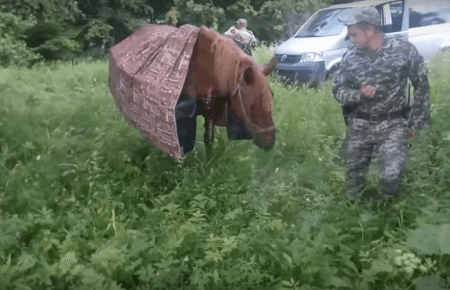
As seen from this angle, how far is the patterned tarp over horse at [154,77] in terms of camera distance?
3248mm

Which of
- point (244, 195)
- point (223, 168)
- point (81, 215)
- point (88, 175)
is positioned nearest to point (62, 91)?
point (88, 175)

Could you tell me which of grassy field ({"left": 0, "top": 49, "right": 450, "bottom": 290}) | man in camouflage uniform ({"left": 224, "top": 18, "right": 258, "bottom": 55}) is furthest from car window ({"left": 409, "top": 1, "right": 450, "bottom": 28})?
man in camouflage uniform ({"left": 224, "top": 18, "right": 258, "bottom": 55})

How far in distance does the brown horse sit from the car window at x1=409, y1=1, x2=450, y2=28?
1161 millimetres

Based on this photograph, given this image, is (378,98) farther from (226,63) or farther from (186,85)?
(186,85)

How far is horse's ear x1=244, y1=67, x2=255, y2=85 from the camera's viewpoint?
3412mm

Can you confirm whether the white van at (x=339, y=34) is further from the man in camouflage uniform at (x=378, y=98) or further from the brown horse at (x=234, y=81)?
the brown horse at (x=234, y=81)

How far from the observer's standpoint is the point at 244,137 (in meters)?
3.52

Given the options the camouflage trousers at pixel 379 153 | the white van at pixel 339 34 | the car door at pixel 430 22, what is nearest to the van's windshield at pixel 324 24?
the white van at pixel 339 34

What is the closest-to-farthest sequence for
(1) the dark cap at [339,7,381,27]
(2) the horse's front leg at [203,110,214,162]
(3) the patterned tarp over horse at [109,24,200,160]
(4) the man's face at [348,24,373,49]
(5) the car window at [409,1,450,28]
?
(5) the car window at [409,1,450,28] → (1) the dark cap at [339,7,381,27] → (4) the man's face at [348,24,373,49] → (3) the patterned tarp over horse at [109,24,200,160] → (2) the horse's front leg at [203,110,214,162]

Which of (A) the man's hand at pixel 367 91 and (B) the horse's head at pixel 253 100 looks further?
(B) the horse's head at pixel 253 100

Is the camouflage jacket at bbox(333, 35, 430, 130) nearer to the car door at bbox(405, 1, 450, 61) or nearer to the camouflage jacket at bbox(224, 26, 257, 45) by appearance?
the car door at bbox(405, 1, 450, 61)

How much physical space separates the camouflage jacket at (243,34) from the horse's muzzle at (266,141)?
0.65m

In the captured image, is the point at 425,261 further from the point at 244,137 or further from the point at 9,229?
the point at 9,229

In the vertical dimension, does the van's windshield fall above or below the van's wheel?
above
